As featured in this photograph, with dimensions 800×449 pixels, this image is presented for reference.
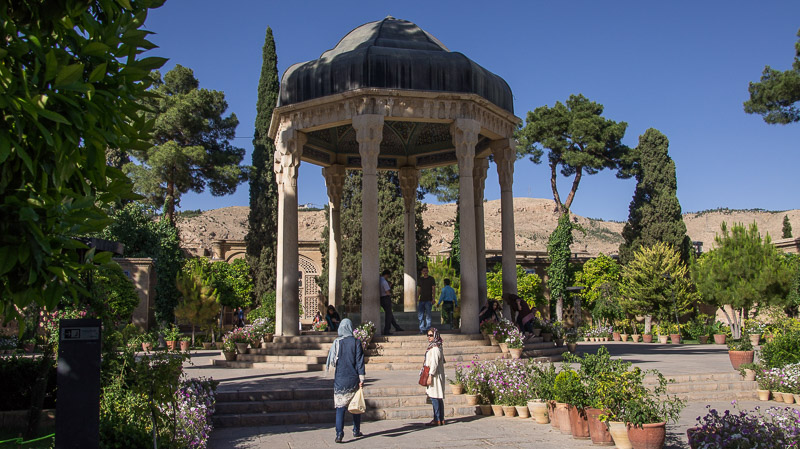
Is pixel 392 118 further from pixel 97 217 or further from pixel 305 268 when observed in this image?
pixel 305 268

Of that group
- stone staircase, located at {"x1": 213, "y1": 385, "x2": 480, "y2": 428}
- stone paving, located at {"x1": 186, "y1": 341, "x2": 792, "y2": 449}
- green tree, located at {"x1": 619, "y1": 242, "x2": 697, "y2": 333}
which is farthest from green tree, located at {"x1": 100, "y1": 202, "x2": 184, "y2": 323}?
green tree, located at {"x1": 619, "y1": 242, "x2": 697, "y2": 333}

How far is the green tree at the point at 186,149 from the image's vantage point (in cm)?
3428

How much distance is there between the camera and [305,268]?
1628 inches

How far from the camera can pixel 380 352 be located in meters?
14.2

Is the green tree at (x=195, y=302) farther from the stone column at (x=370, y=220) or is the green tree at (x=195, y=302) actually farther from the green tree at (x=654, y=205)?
the green tree at (x=654, y=205)

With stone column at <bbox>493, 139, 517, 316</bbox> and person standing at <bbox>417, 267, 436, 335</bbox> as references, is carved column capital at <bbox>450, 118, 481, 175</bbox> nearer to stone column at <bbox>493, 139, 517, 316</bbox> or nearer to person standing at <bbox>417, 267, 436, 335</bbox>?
stone column at <bbox>493, 139, 517, 316</bbox>

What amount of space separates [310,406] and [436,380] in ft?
7.22

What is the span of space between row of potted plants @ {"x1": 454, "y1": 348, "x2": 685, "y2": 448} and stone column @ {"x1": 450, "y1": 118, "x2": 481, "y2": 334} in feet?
15.2

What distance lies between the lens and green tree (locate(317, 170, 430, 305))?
103 ft

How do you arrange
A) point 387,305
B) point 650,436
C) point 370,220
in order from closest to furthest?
point 650,436 → point 370,220 → point 387,305

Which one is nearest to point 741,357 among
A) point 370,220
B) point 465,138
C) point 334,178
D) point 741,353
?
point 741,353

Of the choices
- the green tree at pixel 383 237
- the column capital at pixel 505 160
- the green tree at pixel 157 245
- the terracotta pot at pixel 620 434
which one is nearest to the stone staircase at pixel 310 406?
the terracotta pot at pixel 620 434

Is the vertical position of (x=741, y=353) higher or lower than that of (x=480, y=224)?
lower

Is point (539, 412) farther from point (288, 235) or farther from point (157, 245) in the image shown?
point (157, 245)
